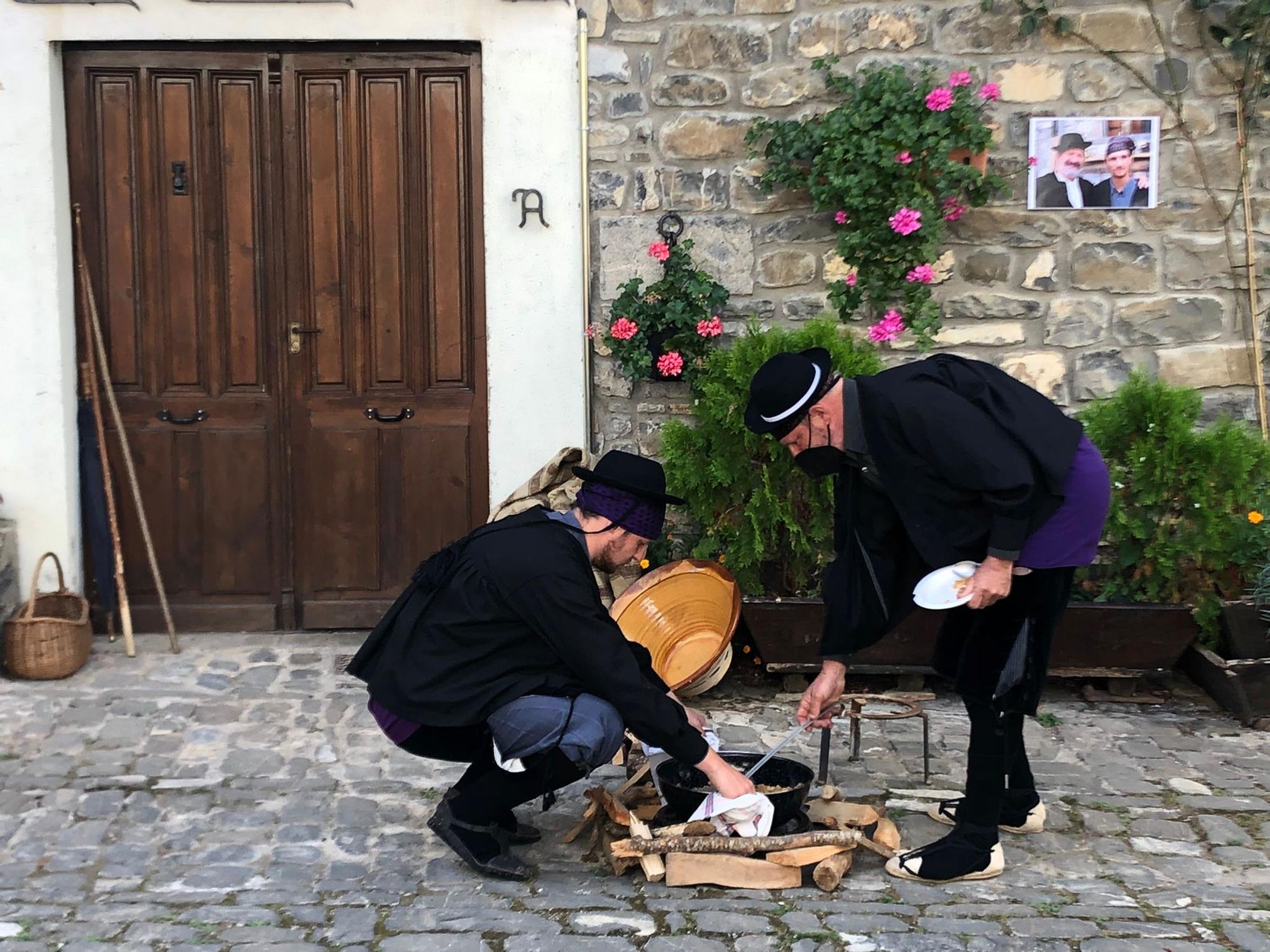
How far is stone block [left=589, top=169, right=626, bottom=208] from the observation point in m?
5.84

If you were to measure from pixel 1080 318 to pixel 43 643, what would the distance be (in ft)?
14.2

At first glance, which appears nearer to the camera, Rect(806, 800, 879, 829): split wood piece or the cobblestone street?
the cobblestone street

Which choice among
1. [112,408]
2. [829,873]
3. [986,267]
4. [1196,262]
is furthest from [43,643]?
[1196,262]

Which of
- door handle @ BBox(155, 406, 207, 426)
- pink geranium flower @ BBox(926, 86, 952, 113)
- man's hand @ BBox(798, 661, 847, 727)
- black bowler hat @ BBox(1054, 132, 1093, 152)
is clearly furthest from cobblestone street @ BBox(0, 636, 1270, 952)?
pink geranium flower @ BBox(926, 86, 952, 113)

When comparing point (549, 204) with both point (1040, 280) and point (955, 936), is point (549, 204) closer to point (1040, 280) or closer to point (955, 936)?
point (1040, 280)

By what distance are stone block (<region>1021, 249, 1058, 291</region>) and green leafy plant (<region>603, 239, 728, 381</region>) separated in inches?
49.2

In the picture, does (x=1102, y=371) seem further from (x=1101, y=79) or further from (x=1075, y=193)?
(x=1101, y=79)

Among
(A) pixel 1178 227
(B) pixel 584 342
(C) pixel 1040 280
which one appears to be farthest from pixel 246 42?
(A) pixel 1178 227

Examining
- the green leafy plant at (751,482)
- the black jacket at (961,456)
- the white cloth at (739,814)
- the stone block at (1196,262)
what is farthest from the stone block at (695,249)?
the white cloth at (739,814)

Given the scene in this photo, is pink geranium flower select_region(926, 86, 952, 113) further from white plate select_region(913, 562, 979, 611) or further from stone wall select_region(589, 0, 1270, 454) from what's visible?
white plate select_region(913, 562, 979, 611)

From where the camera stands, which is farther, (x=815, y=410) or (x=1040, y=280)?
(x=1040, y=280)

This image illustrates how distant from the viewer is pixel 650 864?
3736 millimetres

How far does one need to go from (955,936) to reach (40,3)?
492 cm

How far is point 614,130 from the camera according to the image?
5.82 meters
